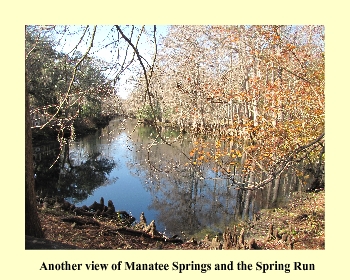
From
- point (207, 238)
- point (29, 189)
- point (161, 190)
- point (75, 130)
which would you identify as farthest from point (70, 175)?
point (29, 189)

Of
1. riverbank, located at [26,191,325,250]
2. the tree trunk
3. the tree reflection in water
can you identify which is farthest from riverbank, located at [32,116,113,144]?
the tree trunk

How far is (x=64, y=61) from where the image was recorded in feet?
15.4

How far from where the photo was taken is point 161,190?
13.1 metres

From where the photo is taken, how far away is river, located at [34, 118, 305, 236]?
10366 millimetres

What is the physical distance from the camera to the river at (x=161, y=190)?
408 inches

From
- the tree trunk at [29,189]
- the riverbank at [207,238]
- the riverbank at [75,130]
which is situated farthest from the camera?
the riverbank at [75,130]

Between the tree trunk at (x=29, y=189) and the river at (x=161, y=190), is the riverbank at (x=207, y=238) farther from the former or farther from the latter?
the river at (x=161, y=190)

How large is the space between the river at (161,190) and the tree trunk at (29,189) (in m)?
3.02

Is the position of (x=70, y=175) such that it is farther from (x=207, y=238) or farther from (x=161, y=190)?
(x=207, y=238)

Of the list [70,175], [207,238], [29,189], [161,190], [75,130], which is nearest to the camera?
[29,189]

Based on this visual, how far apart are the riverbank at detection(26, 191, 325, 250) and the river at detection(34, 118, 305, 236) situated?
1.46 meters

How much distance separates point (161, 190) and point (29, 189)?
8822 mm

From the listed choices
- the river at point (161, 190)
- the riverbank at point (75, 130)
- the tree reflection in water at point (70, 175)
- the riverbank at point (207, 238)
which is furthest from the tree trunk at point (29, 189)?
the riverbank at point (75, 130)
